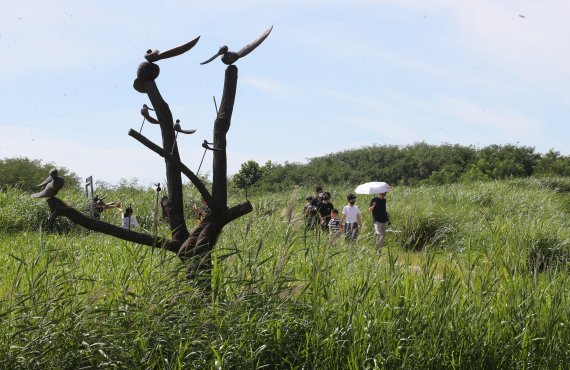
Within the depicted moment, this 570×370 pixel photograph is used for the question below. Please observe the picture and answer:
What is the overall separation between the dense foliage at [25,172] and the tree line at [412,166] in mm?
8980

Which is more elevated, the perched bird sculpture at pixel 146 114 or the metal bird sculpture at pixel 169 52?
the metal bird sculpture at pixel 169 52

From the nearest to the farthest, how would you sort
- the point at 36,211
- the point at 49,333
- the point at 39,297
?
the point at 49,333 < the point at 39,297 < the point at 36,211

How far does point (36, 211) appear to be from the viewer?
17.3 metres

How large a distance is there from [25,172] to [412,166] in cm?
2069

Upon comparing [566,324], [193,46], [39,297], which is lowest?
[566,324]

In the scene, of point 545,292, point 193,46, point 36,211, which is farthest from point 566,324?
point 36,211

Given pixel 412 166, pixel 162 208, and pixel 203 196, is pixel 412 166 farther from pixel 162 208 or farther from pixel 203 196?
pixel 203 196

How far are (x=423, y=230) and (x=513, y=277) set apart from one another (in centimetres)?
918

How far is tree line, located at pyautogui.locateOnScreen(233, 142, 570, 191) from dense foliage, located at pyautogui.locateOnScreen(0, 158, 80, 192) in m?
8.98

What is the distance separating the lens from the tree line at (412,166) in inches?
1540

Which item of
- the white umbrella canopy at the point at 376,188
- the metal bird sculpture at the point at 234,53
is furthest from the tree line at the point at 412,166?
the metal bird sculpture at the point at 234,53

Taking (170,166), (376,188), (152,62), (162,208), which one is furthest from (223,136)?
(376,188)

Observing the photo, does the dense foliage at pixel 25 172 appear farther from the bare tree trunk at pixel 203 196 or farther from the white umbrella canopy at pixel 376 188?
the bare tree trunk at pixel 203 196

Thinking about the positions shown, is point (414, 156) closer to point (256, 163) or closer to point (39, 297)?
point (256, 163)
